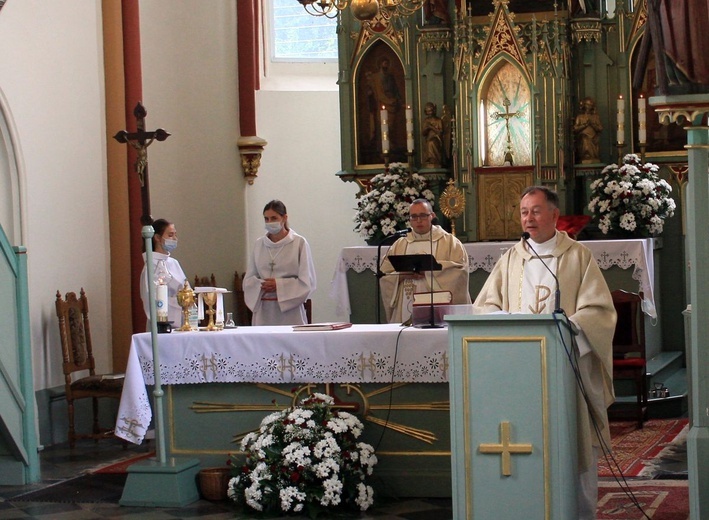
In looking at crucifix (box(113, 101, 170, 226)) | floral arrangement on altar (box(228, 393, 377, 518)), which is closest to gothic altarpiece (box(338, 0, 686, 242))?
crucifix (box(113, 101, 170, 226))

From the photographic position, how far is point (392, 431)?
712 centimetres

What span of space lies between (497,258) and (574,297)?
16.6 ft

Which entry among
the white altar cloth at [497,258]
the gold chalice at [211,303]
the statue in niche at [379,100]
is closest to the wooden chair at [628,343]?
the white altar cloth at [497,258]

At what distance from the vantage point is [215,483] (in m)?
7.14

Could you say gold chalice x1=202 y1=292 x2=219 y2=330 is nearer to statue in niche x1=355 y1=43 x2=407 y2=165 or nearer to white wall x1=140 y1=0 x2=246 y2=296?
white wall x1=140 y1=0 x2=246 y2=296

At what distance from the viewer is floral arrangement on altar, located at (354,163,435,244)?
39.4 ft

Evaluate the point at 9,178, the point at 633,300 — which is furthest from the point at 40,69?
the point at 633,300

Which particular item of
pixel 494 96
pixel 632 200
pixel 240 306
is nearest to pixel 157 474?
pixel 240 306

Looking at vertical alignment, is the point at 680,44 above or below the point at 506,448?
above

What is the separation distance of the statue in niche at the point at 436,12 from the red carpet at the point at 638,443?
17.0 feet

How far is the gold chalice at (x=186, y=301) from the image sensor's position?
756 centimetres

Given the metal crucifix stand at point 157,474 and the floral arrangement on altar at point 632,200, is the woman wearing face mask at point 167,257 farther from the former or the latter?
the floral arrangement on altar at point 632,200

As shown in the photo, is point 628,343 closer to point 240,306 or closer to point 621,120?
point 621,120

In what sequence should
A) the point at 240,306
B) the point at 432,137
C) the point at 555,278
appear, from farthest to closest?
the point at 240,306
the point at 432,137
the point at 555,278
